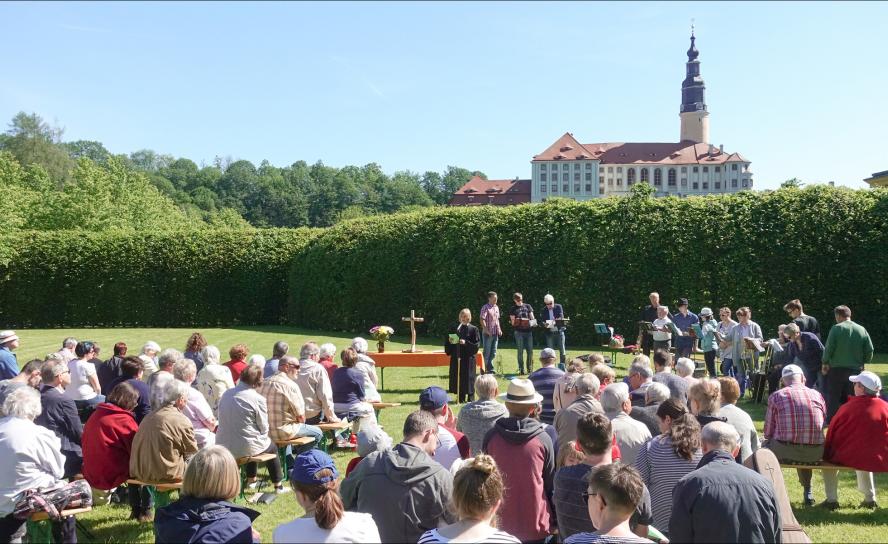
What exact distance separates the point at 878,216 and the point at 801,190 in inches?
79.1

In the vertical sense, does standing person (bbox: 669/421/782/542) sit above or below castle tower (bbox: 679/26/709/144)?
below

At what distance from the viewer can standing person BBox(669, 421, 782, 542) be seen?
14.2 ft

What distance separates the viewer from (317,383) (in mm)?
9688

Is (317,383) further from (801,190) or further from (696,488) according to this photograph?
(801,190)

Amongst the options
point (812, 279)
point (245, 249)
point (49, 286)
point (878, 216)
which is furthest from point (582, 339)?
point (49, 286)

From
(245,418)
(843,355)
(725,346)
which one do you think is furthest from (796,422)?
(725,346)

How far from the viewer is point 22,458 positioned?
6094mm

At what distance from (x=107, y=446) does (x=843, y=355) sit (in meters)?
9.85

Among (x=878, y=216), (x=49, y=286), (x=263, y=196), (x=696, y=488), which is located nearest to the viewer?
(x=696, y=488)

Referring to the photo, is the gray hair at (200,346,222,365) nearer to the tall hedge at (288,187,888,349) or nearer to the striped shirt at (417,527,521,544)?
the striped shirt at (417,527,521,544)

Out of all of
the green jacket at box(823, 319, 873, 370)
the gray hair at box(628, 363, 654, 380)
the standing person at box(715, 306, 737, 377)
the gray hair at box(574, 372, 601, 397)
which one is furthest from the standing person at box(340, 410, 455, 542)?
the standing person at box(715, 306, 737, 377)

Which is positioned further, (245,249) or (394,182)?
(394,182)

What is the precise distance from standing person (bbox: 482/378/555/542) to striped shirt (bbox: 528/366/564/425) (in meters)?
2.86

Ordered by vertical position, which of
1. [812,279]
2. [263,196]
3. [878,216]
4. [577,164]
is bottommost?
[812,279]
